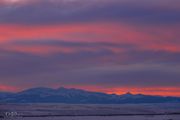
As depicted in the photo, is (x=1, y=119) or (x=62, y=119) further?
(x=62, y=119)

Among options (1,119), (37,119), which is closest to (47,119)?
(37,119)

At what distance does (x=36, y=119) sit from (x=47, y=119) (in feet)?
5.02

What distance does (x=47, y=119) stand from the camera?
80.1 m

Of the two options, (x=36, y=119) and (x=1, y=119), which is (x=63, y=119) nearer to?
(x=36, y=119)

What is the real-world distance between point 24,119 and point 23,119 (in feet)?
0.45

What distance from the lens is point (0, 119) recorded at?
233 feet

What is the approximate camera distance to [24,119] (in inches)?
3076

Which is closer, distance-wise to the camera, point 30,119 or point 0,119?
point 0,119

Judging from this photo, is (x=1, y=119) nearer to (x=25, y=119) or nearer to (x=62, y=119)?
(x=25, y=119)

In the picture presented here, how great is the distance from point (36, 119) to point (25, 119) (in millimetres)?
1948

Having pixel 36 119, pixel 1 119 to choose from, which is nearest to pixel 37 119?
pixel 36 119

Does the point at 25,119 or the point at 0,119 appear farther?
the point at 25,119

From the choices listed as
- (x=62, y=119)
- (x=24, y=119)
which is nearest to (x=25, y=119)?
(x=24, y=119)

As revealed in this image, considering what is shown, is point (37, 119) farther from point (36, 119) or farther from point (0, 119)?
point (0, 119)
